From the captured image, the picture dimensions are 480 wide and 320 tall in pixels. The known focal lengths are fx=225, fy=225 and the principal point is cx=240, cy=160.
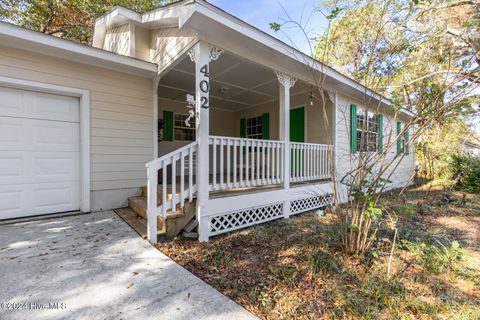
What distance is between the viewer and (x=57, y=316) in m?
1.69

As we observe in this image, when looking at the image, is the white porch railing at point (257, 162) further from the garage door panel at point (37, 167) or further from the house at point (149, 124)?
the garage door panel at point (37, 167)

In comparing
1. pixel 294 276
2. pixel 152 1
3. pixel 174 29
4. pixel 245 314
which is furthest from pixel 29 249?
pixel 152 1

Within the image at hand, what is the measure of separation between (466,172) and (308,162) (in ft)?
24.7

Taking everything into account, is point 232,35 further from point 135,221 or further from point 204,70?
point 135,221

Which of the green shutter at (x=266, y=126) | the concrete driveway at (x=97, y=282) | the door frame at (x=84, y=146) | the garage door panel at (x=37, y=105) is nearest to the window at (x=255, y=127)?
the green shutter at (x=266, y=126)

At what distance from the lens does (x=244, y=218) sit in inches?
152

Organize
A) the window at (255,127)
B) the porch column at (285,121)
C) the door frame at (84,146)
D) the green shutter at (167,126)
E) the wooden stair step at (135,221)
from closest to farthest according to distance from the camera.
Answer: the wooden stair step at (135,221) < the door frame at (84,146) < the porch column at (285,121) < the green shutter at (167,126) < the window at (255,127)

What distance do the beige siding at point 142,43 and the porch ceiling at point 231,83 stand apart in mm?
640

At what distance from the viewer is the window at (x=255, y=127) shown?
25.4 feet

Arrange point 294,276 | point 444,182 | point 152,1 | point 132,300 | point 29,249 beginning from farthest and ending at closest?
1. point 152,1
2. point 444,182
3. point 29,249
4. point 294,276
5. point 132,300

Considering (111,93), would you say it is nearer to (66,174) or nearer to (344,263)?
(66,174)

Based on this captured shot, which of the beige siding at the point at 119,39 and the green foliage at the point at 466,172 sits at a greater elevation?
the beige siding at the point at 119,39

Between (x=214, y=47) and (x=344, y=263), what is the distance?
11.0 feet

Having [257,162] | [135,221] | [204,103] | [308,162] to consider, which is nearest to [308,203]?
[308,162]
